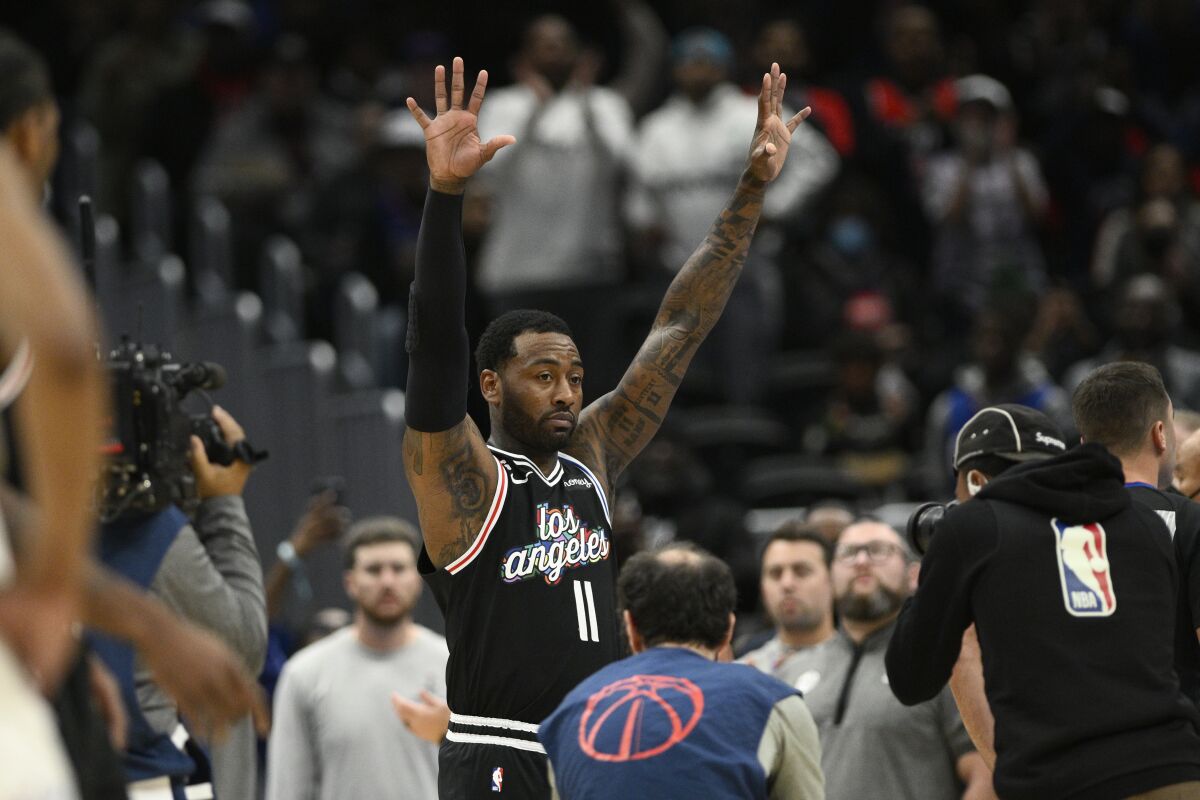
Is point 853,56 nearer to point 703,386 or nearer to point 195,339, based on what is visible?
point 703,386

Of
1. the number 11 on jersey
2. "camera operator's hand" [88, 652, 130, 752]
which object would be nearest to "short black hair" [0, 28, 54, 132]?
"camera operator's hand" [88, 652, 130, 752]

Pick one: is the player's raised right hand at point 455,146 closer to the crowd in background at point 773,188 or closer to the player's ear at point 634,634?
the player's ear at point 634,634

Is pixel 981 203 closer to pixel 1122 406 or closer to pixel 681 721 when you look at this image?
pixel 1122 406

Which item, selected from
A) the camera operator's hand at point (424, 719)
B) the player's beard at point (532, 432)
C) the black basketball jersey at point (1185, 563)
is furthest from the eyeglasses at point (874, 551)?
the black basketball jersey at point (1185, 563)

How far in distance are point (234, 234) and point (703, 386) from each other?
3421 millimetres

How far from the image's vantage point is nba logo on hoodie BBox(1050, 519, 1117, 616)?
5.01 meters

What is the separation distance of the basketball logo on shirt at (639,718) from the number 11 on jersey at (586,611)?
Answer: 85cm

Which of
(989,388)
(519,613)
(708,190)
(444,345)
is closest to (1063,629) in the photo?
(519,613)

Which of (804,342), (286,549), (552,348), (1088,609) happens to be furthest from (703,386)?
(1088,609)

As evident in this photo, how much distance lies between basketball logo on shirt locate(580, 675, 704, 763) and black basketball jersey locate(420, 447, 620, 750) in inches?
30.2

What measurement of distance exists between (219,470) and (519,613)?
1.09 metres

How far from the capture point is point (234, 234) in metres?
13.3

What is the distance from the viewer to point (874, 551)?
304 inches

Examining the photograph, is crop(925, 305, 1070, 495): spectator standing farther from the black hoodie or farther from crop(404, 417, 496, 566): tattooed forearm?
the black hoodie
